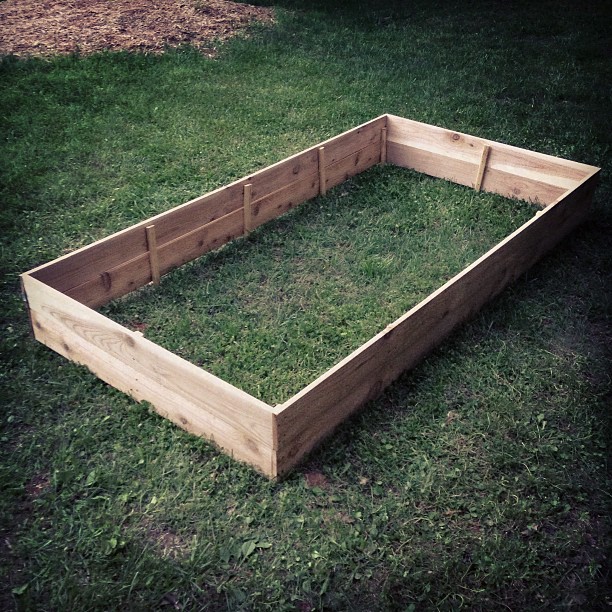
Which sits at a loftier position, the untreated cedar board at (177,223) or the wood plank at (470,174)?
the untreated cedar board at (177,223)

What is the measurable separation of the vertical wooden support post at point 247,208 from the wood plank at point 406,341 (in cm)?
197

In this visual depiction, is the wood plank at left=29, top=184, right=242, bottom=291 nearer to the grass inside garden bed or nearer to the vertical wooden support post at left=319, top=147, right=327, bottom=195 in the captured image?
the grass inside garden bed

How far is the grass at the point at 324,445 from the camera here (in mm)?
3350

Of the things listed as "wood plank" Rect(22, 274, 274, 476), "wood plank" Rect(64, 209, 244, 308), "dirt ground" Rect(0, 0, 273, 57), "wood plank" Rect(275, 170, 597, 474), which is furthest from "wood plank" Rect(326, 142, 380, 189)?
"dirt ground" Rect(0, 0, 273, 57)

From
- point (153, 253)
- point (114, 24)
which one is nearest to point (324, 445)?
point (153, 253)

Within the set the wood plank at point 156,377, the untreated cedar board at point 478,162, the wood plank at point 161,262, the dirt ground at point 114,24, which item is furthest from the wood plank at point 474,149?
the dirt ground at point 114,24

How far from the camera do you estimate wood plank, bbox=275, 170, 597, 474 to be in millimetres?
3748

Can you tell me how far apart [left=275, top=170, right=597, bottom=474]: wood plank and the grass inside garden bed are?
0.43 m

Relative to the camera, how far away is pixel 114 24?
10.7 metres

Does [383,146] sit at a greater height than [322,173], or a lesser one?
lesser

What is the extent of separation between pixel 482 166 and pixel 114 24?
6.52m

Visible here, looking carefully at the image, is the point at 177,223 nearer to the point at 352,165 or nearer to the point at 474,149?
the point at 352,165

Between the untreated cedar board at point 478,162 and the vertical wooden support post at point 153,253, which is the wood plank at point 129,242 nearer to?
the vertical wooden support post at point 153,253

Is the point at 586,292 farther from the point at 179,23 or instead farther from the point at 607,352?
the point at 179,23
